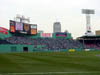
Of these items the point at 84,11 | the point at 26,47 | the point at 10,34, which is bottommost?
the point at 26,47

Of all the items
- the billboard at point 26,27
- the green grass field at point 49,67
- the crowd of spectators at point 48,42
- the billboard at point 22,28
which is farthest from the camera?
the billboard at point 26,27

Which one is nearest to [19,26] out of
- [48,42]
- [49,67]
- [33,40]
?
[33,40]

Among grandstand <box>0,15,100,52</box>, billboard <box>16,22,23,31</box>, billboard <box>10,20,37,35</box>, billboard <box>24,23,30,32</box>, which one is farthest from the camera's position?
billboard <box>24,23,30,32</box>

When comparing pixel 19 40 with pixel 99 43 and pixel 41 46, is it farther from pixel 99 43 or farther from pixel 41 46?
pixel 99 43

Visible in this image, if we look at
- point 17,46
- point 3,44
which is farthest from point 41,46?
point 3,44

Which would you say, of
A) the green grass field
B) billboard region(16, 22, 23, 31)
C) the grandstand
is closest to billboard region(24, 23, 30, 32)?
the grandstand

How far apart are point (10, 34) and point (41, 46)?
54.2ft

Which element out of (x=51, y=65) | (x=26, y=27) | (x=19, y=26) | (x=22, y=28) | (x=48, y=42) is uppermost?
(x=19, y=26)

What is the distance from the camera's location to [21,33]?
8369 centimetres

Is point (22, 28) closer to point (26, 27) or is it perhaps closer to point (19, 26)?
point (19, 26)

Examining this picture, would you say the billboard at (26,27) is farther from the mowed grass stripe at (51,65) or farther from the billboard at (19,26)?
the mowed grass stripe at (51,65)

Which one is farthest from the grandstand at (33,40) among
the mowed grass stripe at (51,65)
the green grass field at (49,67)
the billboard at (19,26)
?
the green grass field at (49,67)

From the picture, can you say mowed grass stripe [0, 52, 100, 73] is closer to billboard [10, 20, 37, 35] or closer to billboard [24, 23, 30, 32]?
billboard [10, 20, 37, 35]

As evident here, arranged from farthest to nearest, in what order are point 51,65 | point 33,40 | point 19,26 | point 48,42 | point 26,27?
point 48,42
point 33,40
point 26,27
point 19,26
point 51,65
